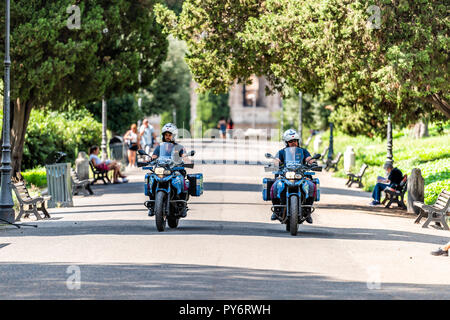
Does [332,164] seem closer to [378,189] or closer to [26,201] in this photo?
[378,189]

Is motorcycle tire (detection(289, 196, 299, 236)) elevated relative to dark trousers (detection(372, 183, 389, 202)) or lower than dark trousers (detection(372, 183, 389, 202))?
elevated

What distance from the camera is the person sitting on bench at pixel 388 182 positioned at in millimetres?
23219

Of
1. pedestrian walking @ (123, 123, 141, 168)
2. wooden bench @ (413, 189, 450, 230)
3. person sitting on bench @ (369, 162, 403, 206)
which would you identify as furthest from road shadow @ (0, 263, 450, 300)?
pedestrian walking @ (123, 123, 141, 168)

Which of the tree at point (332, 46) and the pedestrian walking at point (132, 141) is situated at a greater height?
the tree at point (332, 46)

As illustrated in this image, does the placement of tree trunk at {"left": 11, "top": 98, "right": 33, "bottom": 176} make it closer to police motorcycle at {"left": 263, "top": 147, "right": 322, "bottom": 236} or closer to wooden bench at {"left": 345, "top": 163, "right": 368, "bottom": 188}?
wooden bench at {"left": 345, "top": 163, "right": 368, "bottom": 188}

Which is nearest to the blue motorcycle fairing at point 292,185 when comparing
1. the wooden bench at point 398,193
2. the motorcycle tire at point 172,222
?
the motorcycle tire at point 172,222

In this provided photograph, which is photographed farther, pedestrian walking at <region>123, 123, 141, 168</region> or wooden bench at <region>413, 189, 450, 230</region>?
pedestrian walking at <region>123, 123, 141, 168</region>

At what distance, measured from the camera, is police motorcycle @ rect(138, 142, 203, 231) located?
16609 millimetres

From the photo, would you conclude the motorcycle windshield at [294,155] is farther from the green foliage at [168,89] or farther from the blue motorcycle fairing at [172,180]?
the green foliage at [168,89]

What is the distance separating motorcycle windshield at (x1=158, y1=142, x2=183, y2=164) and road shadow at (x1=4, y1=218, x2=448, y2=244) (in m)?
1.30

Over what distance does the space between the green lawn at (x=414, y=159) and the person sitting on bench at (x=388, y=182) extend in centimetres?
110
